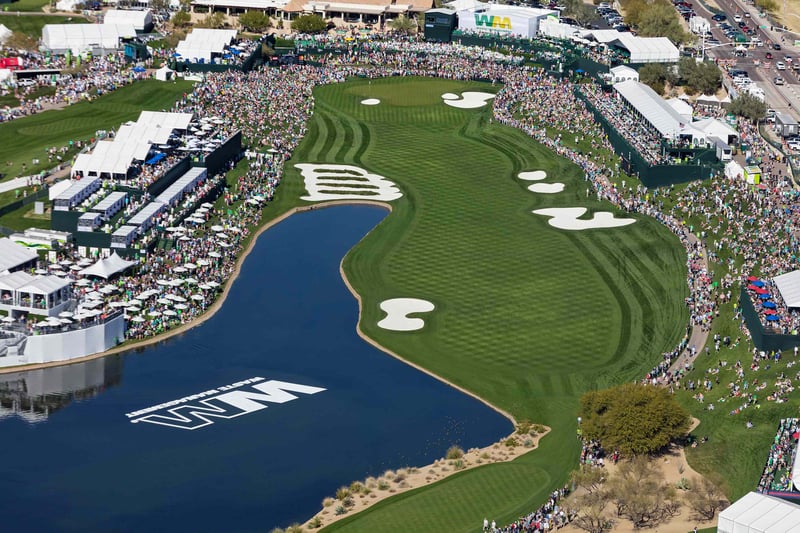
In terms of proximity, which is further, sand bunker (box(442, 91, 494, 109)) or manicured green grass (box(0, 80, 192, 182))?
sand bunker (box(442, 91, 494, 109))

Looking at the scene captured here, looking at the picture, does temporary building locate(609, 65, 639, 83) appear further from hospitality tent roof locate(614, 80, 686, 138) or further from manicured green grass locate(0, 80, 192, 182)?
manicured green grass locate(0, 80, 192, 182)

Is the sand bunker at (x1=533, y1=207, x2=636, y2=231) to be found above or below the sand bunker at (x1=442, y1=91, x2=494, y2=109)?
below

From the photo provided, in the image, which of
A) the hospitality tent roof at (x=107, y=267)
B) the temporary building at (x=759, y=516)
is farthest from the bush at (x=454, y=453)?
the hospitality tent roof at (x=107, y=267)

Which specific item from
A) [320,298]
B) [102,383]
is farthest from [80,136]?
[102,383]

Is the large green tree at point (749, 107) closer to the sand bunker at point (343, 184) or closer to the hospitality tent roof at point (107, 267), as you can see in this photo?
the sand bunker at point (343, 184)

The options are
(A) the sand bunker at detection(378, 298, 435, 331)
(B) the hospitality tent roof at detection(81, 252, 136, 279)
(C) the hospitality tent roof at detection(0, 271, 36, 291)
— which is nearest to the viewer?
(C) the hospitality tent roof at detection(0, 271, 36, 291)

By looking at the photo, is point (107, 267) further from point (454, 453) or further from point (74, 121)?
point (74, 121)

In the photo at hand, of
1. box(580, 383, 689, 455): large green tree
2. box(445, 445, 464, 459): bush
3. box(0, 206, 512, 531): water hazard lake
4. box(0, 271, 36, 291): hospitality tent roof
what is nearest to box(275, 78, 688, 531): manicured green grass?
box(445, 445, 464, 459): bush
